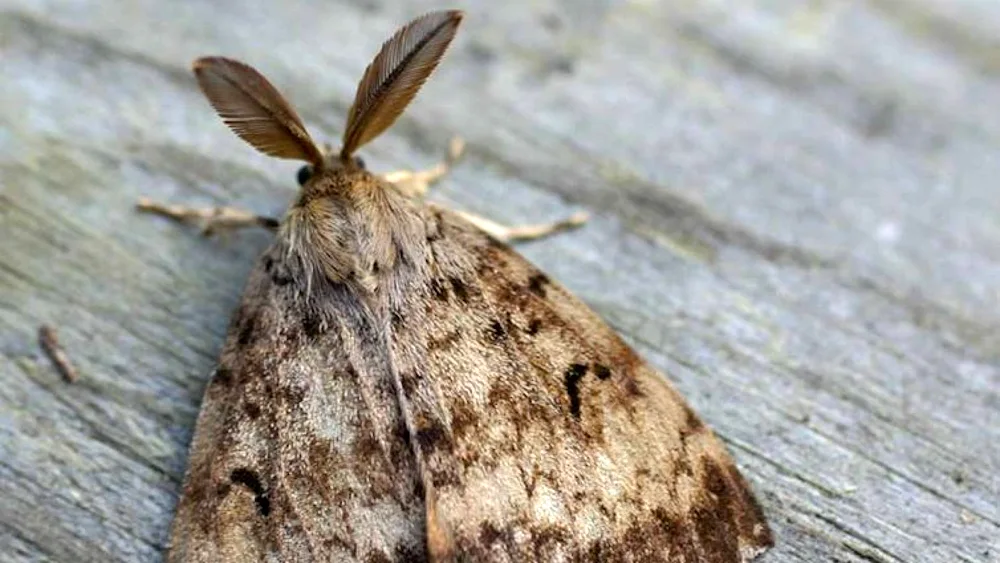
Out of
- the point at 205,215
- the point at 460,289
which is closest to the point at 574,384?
the point at 460,289

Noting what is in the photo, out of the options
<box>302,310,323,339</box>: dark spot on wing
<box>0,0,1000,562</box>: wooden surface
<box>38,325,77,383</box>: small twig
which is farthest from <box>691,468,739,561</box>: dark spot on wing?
<box>38,325,77,383</box>: small twig

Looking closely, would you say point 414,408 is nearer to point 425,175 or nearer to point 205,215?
point 425,175

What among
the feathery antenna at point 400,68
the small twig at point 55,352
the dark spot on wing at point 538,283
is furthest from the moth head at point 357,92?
the small twig at point 55,352

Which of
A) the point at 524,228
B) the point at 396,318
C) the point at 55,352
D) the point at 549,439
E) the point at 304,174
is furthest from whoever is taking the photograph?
the point at 524,228

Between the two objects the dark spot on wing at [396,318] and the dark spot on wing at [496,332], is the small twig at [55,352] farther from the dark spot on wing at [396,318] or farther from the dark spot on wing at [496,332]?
the dark spot on wing at [496,332]

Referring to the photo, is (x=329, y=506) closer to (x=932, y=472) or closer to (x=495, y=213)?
(x=495, y=213)

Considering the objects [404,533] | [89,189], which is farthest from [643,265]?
[89,189]
